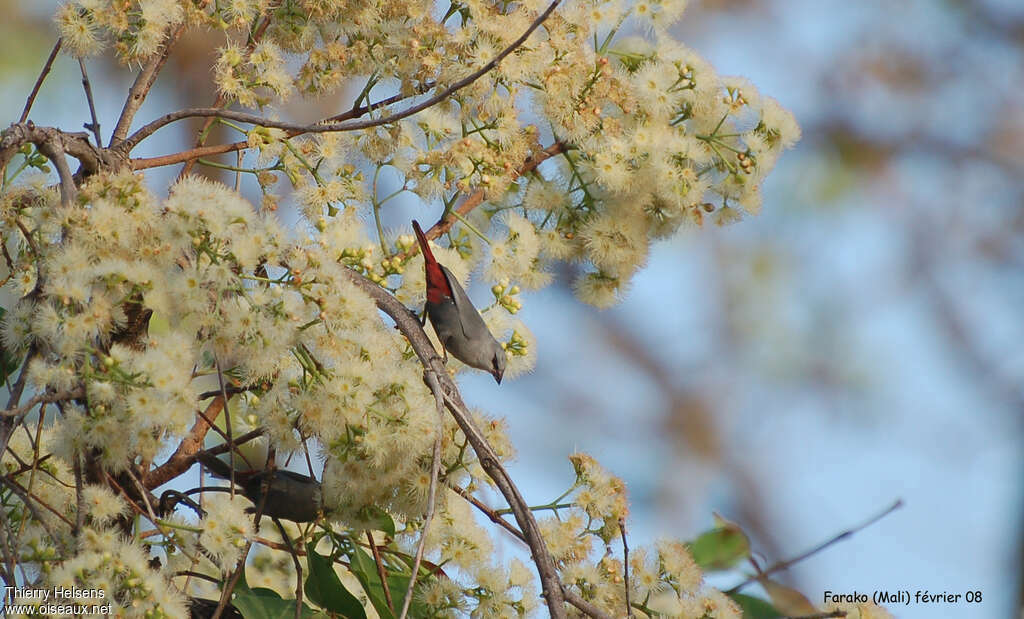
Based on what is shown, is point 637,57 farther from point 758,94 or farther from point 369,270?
point 369,270

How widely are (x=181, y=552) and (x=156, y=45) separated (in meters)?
0.84

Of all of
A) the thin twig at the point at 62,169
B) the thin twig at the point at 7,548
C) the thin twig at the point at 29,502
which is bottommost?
the thin twig at the point at 7,548

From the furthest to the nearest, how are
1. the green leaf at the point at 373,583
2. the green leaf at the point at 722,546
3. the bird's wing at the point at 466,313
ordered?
the green leaf at the point at 722,546 < the bird's wing at the point at 466,313 < the green leaf at the point at 373,583

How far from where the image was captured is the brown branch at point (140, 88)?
183cm

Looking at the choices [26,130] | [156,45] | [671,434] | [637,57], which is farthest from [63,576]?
[671,434]

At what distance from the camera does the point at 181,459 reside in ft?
6.07

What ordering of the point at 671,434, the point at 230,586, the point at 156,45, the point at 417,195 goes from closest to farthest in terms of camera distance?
the point at 230,586 → the point at 156,45 → the point at 417,195 → the point at 671,434

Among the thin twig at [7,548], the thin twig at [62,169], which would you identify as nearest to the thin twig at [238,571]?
the thin twig at [7,548]

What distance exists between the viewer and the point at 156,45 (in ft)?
6.03

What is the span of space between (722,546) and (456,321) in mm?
1104

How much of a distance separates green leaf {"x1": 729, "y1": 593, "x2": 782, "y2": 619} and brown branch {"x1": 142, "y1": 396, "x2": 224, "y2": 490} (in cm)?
126

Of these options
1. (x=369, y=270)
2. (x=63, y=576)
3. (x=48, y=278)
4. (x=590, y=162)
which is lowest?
(x=63, y=576)

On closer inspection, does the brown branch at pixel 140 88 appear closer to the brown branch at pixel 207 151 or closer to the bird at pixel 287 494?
the brown branch at pixel 207 151

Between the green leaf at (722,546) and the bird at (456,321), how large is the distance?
88 cm
